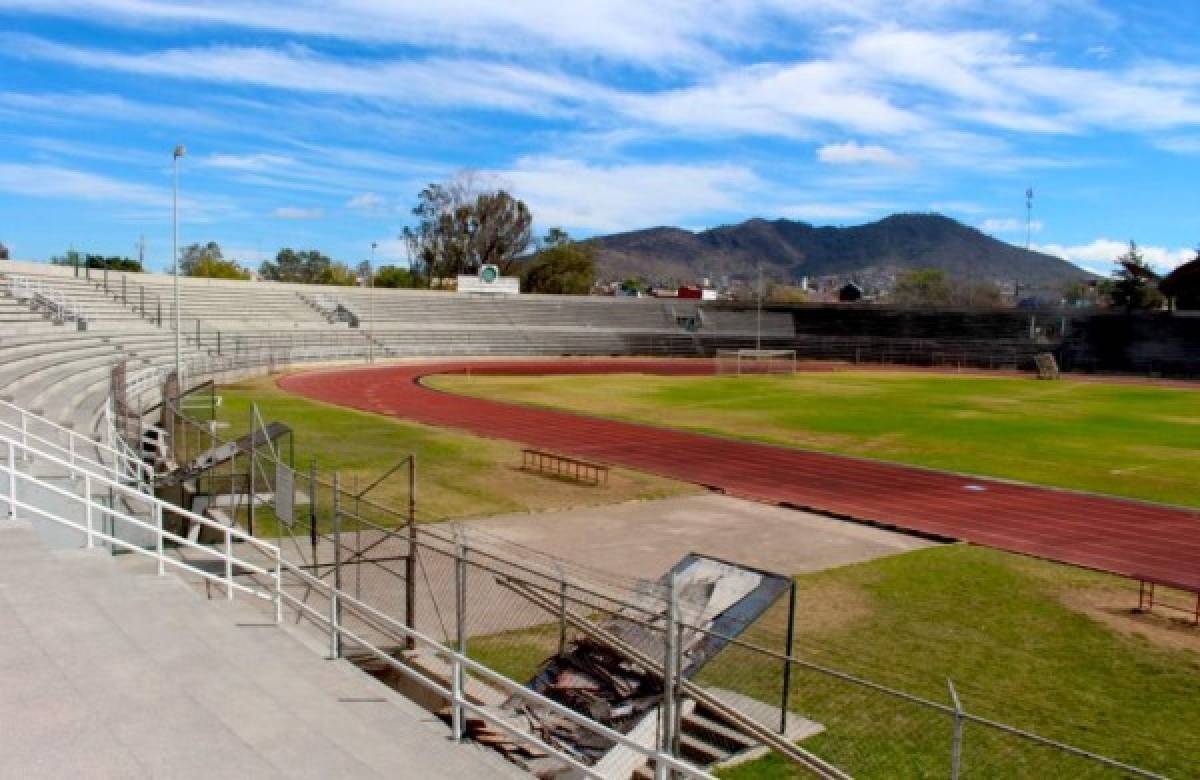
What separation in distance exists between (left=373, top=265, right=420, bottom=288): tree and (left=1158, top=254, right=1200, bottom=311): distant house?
327 ft

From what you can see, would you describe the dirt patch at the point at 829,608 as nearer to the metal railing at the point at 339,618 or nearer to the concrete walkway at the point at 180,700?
the metal railing at the point at 339,618

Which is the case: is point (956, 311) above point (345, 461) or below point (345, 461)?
above

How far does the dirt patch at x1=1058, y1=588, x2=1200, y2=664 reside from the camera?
1370 centimetres

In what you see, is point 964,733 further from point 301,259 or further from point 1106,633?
point 301,259

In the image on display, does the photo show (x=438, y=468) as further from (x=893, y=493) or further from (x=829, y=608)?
(x=829, y=608)

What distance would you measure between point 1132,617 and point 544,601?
1007cm

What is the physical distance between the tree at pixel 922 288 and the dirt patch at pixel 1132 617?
488 feet

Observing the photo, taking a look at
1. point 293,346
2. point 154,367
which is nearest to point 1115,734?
point 154,367

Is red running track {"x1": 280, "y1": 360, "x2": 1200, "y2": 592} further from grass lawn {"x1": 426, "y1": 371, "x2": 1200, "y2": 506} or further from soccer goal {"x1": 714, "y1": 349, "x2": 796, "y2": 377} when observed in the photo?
soccer goal {"x1": 714, "y1": 349, "x2": 796, "y2": 377}

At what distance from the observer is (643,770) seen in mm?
8992

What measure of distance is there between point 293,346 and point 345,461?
44.6 metres

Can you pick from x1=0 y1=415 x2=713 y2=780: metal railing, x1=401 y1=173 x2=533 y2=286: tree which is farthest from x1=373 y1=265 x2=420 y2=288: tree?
x1=0 y1=415 x2=713 y2=780: metal railing

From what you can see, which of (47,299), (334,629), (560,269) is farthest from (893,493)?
(560,269)

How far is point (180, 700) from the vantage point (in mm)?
7875
